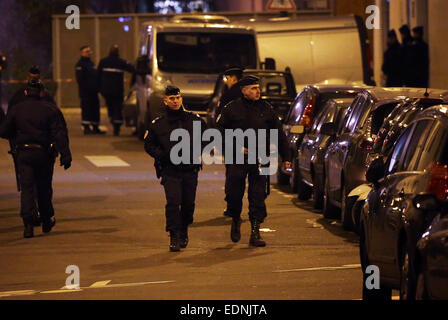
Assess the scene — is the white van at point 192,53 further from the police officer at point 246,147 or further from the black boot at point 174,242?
the black boot at point 174,242

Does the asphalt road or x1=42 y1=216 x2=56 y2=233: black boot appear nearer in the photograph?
the asphalt road

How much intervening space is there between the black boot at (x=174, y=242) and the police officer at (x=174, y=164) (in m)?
0.06

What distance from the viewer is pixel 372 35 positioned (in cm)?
3734

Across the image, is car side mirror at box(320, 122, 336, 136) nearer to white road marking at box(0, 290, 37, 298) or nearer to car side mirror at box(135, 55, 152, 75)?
white road marking at box(0, 290, 37, 298)

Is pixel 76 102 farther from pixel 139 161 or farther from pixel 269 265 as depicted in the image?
pixel 269 265

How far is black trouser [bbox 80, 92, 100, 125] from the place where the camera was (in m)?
31.7

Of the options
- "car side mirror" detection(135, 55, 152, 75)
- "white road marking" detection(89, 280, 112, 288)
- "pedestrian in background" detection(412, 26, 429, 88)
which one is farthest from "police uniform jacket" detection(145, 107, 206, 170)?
"car side mirror" detection(135, 55, 152, 75)

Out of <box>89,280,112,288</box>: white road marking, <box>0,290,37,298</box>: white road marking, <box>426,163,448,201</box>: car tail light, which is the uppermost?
<box>426,163,448,201</box>: car tail light

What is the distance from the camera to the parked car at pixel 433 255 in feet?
27.2

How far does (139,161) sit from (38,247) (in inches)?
422

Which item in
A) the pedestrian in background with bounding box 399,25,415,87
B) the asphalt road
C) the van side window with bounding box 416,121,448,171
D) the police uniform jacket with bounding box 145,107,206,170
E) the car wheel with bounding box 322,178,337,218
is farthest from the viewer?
the pedestrian in background with bounding box 399,25,415,87

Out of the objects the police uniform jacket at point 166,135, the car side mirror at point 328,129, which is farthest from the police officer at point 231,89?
the police uniform jacket at point 166,135

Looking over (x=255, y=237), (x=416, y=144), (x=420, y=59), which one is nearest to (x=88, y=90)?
(x=420, y=59)

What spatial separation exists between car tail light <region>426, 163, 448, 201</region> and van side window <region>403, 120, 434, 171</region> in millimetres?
900
